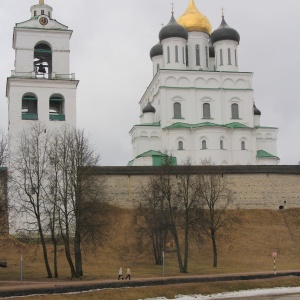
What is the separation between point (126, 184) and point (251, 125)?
18.3 m

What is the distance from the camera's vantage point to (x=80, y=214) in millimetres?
33188

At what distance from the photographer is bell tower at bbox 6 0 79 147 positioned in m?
43.8

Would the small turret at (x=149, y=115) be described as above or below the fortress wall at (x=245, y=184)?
above

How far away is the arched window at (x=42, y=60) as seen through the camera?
4503 centimetres

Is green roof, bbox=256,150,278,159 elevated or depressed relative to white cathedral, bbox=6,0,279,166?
depressed

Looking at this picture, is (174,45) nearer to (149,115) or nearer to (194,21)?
(194,21)

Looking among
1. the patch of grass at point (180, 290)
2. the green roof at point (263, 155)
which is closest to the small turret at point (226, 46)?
the green roof at point (263, 155)

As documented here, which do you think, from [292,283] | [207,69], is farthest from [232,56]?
[292,283]

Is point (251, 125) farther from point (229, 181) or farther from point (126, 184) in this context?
point (126, 184)

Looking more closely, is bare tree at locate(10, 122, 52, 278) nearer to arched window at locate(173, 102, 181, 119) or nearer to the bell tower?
the bell tower

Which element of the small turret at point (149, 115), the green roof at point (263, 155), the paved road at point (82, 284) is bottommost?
the paved road at point (82, 284)

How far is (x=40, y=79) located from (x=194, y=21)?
Answer: 28.2 metres

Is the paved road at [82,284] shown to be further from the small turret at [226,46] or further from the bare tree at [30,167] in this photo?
the small turret at [226,46]

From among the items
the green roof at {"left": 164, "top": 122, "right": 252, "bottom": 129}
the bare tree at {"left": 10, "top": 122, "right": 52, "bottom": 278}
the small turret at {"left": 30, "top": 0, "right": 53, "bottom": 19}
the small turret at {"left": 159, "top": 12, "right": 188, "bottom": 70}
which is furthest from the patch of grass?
the small turret at {"left": 159, "top": 12, "right": 188, "bottom": 70}
